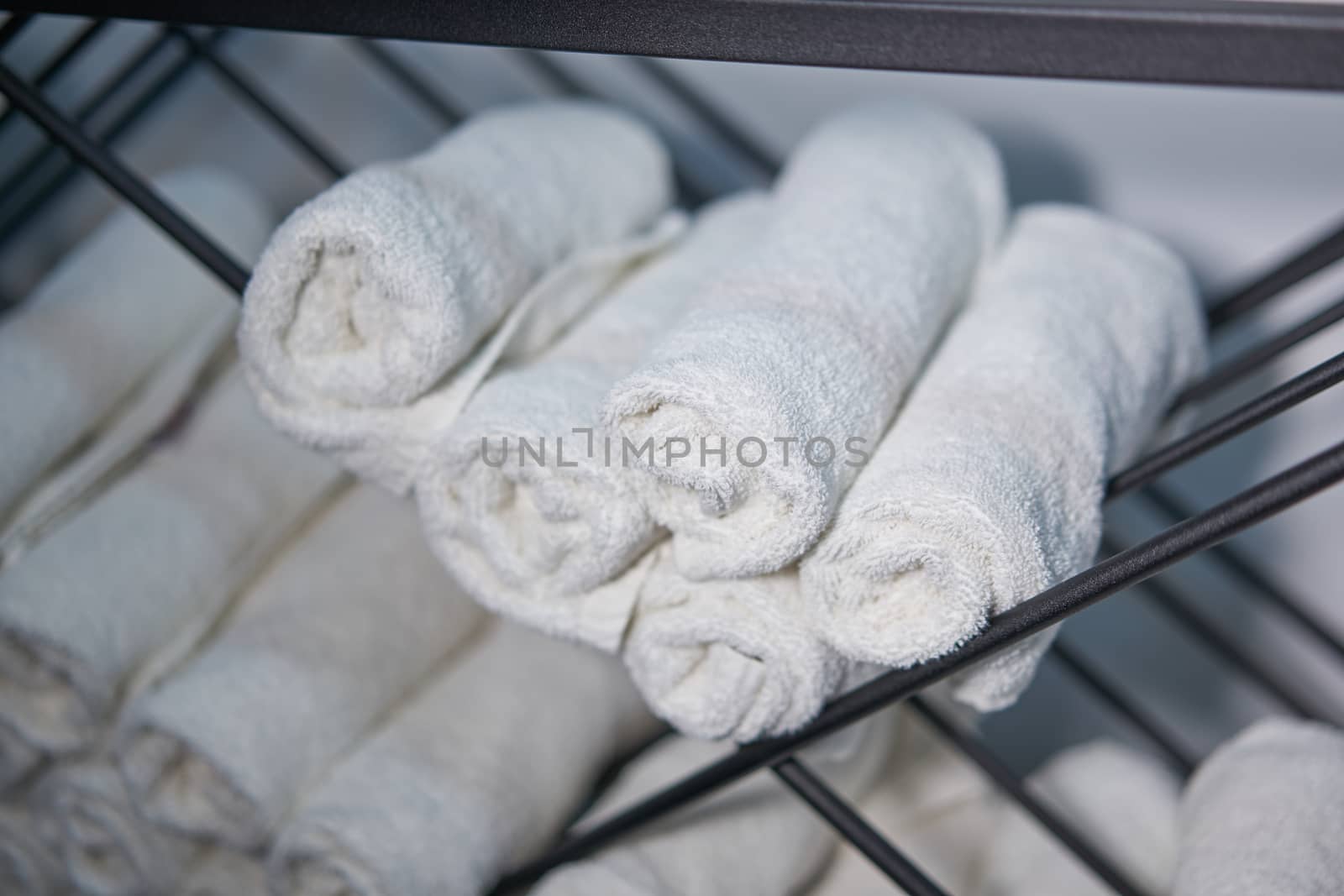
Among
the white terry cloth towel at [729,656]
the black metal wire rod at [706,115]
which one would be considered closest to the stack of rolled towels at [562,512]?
the white terry cloth towel at [729,656]

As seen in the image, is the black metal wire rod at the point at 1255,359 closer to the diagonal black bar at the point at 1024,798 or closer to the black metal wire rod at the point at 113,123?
the diagonal black bar at the point at 1024,798

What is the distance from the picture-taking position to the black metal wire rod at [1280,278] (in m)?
0.58

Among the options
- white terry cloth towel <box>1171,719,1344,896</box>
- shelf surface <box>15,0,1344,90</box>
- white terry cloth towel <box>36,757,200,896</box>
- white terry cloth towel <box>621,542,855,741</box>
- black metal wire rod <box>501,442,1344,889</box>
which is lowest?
white terry cloth towel <box>1171,719,1344,896</box>

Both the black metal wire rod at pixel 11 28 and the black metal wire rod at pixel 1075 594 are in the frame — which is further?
the black metal wire rod at pixel 11 28

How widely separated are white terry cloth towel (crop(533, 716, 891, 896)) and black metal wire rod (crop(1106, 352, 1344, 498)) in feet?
0.55

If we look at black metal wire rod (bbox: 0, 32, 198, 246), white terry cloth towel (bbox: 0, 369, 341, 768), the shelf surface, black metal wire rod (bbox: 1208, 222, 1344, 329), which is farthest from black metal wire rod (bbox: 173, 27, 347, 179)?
black metal wire rod (bbox: 1208, 222, 1344, 329)

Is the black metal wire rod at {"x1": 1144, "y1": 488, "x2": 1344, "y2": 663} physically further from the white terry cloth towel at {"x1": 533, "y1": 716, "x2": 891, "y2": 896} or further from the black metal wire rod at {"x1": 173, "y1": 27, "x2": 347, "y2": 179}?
the black metal wire rod at {"x1": 173, "y1": 27, "x2": 347, "y2": 179}

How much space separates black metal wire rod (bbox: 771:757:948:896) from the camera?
440 millimetres

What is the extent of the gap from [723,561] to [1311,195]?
1.65 ft

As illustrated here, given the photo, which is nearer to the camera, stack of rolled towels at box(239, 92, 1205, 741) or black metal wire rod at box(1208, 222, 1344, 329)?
stack of rolled towels at box(239, 92, 1205, 741)

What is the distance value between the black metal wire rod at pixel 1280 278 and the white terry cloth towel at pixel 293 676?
45cm

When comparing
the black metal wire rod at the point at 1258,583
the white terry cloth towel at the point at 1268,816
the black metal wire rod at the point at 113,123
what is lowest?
the black metal wire rod at the point at 1258,583

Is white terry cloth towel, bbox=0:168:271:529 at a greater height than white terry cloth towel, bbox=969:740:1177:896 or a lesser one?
greater

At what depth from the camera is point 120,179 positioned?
1.53 feet
